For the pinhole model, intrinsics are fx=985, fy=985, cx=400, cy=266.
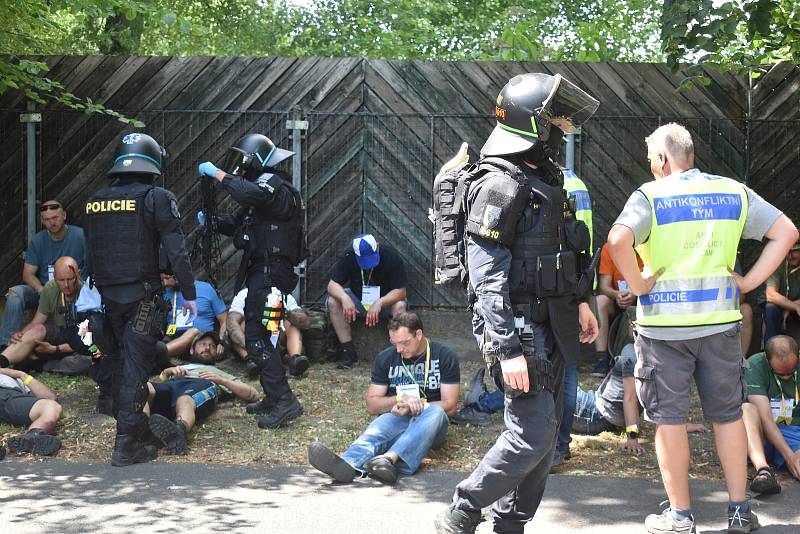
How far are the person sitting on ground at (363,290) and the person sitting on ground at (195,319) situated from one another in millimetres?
1132

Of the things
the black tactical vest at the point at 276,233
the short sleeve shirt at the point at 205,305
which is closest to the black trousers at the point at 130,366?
the black tactical vest at the point at 276,233

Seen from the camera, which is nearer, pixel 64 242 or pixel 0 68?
pixel 0 68

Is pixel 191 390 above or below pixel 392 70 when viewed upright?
below

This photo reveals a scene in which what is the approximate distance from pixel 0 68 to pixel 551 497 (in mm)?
6873

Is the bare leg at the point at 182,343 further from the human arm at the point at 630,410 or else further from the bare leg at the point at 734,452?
the bare leg at the point at 734,452

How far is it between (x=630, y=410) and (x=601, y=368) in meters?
2.32

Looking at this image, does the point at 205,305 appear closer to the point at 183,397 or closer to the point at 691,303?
the point at 183,397

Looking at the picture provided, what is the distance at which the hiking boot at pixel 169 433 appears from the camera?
274 inches

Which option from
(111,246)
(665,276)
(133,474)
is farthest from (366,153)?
(665,276)

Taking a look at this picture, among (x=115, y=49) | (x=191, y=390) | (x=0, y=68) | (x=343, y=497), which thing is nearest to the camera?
(x=343, y=497)

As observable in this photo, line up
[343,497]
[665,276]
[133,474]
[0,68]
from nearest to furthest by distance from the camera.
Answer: [665,276]
[343,497]
[133,474]
[0,68]

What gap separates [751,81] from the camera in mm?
10188

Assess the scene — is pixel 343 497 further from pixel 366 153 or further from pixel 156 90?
pixel 156 90

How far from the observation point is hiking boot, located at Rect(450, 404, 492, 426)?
7754mm
